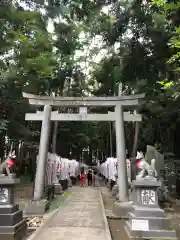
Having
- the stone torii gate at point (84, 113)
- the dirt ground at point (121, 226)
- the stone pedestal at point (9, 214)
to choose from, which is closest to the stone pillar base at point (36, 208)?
the stone torii gate at point (84, 113)

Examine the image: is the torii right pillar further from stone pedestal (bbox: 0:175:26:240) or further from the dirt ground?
stone pedestal (bbox: 0:175:26:240)

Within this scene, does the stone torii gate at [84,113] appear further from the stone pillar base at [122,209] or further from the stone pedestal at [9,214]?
the stone pedestal at [9,214]

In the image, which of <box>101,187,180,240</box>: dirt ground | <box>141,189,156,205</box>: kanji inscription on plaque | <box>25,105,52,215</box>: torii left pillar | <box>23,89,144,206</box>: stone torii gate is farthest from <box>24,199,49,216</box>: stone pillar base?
<box>141,189,156,205</box>: kanji inscription on plaque

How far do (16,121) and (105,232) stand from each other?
1409 cm

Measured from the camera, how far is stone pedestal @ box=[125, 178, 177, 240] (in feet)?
25.7

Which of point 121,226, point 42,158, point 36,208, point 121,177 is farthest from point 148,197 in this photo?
point 42,158

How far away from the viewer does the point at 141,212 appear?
322 inches

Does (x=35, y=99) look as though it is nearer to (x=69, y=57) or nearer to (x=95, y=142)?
(x=69, y=57)

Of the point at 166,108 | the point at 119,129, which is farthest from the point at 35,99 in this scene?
the point at 166,108

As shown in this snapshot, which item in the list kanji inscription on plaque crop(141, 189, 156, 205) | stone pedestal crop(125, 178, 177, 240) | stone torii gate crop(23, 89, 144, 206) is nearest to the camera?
stone pedestal crop(125, 178, 177, 240)

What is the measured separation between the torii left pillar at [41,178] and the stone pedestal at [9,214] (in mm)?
4362

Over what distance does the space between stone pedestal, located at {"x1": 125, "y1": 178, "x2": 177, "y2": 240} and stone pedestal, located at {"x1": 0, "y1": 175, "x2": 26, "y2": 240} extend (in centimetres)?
300

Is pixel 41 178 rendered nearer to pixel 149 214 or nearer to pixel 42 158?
pixel 42 158

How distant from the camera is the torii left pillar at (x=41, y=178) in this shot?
12539mm
